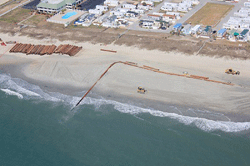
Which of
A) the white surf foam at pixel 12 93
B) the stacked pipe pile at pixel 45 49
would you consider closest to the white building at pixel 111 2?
the stacked pipe pile at pixel 45 49

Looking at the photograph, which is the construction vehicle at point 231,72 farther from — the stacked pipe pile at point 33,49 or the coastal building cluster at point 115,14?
the stacked pipe pile at point 33,49

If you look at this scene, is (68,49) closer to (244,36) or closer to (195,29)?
(195,29)

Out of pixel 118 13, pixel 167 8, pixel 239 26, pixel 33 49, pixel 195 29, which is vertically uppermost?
pixel 167 8

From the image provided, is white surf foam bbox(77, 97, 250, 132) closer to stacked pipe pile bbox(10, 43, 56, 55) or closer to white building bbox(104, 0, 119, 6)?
stacked pipe pile bbox(10, 43, 56, 55)

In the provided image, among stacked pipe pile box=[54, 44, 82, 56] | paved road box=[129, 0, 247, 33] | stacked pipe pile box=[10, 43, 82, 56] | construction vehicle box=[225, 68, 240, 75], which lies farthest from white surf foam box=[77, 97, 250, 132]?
paved road box=[129, 0, 247, 33]

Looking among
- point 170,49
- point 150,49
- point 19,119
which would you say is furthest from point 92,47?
point 19,119

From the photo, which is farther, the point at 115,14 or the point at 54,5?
the point at 54,5

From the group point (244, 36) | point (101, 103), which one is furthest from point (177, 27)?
point (101, 103)
